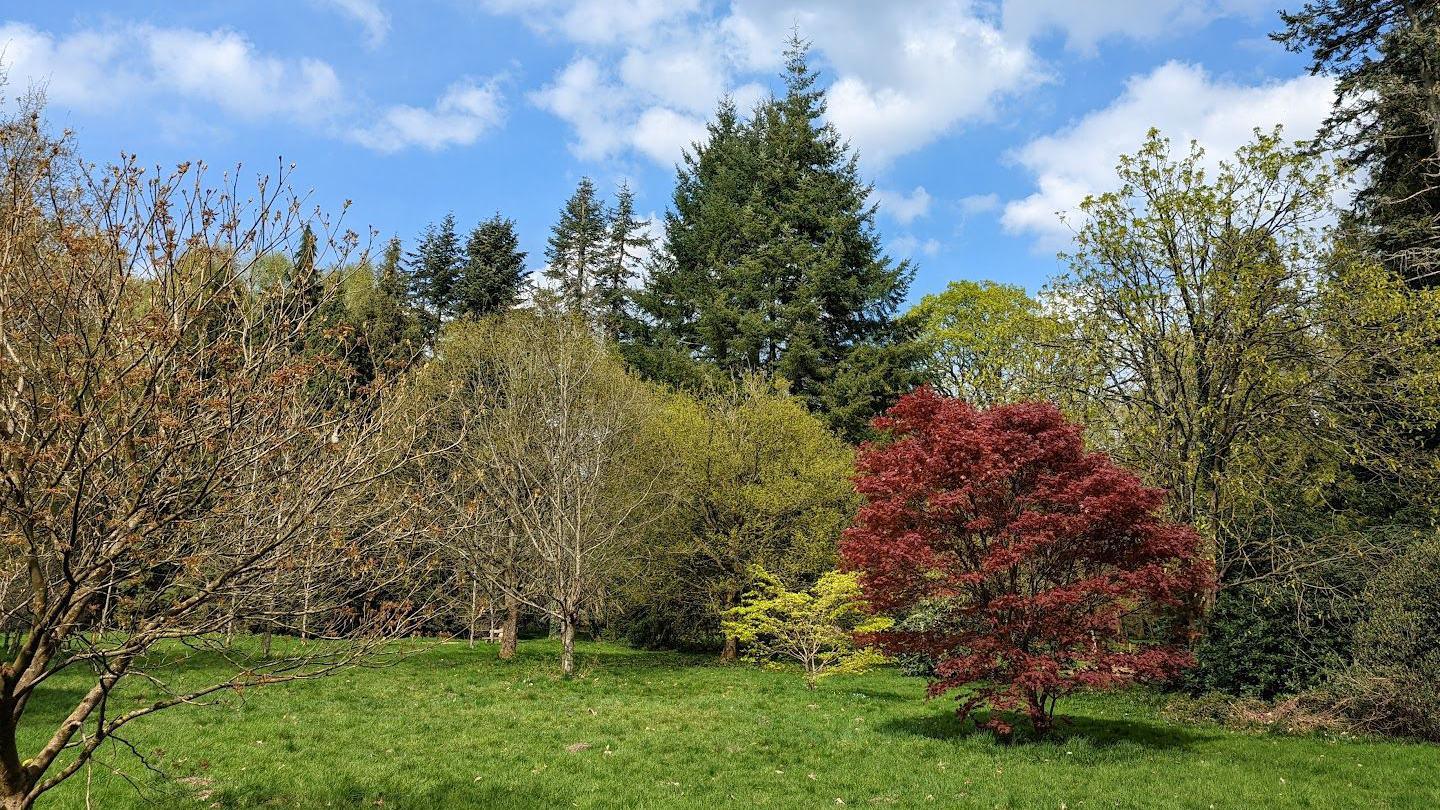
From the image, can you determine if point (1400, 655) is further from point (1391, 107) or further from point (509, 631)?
point (509, 631)

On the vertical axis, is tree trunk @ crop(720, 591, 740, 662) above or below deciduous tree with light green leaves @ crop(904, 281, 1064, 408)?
below

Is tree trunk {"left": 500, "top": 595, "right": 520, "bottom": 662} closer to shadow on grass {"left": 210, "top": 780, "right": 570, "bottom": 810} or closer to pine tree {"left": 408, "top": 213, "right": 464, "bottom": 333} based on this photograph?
shadow on grass {"left": 210, "top": 780, "right": 570, "bottom": 810}

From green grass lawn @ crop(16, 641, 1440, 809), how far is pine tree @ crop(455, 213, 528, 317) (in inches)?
1045

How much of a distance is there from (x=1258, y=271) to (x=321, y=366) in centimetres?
1597

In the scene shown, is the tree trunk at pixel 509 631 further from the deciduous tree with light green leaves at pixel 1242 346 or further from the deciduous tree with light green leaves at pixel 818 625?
the deciduous tree with light green leaves at pixel 1242 346

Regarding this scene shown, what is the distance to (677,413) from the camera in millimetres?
23453

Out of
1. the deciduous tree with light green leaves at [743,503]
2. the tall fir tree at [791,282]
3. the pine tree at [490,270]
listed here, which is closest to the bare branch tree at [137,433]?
the deciduous tree with light green leaves at [743,503]

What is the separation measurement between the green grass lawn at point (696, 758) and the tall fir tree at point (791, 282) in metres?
18.0

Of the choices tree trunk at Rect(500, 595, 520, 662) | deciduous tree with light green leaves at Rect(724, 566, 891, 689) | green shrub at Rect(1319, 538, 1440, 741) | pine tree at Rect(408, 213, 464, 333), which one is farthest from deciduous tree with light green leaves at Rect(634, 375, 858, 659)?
pine tree at Rect(408, 213, 464, 333)

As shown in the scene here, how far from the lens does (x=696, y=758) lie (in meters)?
10.5

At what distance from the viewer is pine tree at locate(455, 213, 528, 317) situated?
3903 cm

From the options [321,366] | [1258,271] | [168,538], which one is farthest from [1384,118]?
[168,538]

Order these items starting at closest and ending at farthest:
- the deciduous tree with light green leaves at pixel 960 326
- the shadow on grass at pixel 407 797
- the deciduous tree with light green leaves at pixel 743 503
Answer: the shadow on grass at pixel 407 797 → the deciduous tree with light green leaves at pixel 743 503 → the deciduous tree with light green leaves at pixel 960 326

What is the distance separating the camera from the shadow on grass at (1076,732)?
11172 mm
